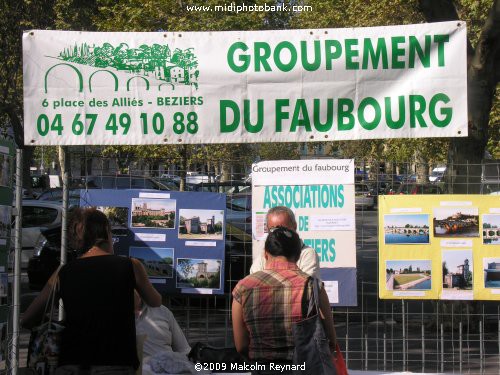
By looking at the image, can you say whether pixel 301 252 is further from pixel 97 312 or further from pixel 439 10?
pixel 439 10

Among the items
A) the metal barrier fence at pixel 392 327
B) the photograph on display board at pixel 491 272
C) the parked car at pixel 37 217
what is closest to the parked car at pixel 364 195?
the metal barrier fence at pixel 392 327

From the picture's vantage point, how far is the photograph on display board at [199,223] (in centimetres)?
730

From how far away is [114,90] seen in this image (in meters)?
6.98

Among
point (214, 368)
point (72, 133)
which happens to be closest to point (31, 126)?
point (72, 133)

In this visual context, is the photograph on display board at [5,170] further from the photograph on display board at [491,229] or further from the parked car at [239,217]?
the photograph on display board at [491,229]

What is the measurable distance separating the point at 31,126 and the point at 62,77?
1.67 ft

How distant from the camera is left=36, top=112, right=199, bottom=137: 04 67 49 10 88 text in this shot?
6891mm

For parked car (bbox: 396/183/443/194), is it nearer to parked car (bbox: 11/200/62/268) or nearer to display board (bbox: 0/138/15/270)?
display board (bbox: 0/138/15/270)

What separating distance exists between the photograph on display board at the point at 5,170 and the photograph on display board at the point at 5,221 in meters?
0.19

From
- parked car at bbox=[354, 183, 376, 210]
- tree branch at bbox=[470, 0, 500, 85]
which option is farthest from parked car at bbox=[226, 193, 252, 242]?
tree branch at bbox=[470, 0, 500, 85]

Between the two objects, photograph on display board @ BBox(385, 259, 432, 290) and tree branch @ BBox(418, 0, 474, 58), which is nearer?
photograph on display board @ BBox(385, 259, 432, 290)

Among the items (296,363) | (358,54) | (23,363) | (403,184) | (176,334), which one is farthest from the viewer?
(23,363)

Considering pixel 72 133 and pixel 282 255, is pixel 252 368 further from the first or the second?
pixel 72 133

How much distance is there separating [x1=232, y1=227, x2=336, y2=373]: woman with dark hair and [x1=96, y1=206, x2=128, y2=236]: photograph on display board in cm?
309
